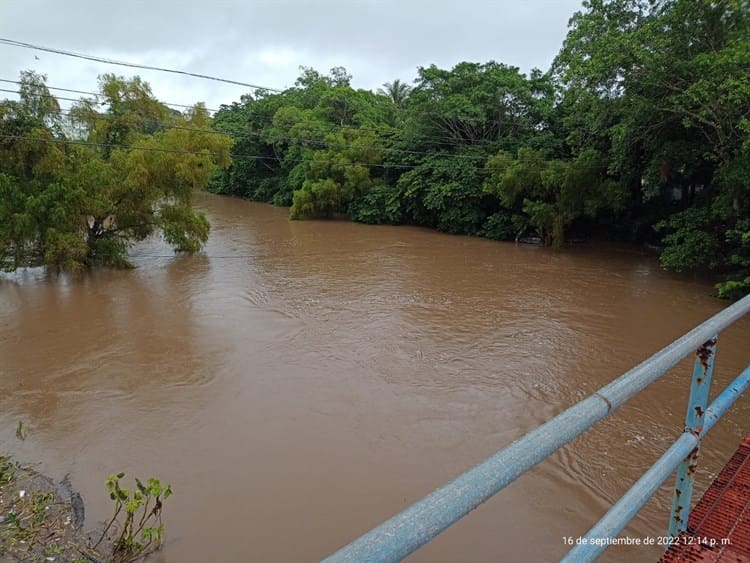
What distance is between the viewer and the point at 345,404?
18.4 feet

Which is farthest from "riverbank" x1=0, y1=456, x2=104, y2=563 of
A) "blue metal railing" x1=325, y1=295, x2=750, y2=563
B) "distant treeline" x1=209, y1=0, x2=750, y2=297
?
"distant treeline" x1=209, y1=0, x2=750, y2=297

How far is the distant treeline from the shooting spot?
900cm

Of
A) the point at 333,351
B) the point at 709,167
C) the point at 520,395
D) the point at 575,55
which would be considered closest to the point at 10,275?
the point at 333,351

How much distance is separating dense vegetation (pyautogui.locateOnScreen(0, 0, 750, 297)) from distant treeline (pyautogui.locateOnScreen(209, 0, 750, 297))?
5 cm

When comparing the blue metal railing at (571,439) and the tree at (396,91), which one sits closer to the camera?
the blue metal railing at (571,439)

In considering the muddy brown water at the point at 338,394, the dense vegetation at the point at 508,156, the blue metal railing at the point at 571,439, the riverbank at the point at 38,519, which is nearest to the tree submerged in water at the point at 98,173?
the dense vegetation at the point at 508,156

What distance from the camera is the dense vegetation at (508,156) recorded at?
9.12 metres

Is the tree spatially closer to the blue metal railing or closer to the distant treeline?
the distant treeline

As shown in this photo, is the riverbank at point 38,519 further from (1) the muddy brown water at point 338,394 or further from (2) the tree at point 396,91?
(2) the tree at point 396,91

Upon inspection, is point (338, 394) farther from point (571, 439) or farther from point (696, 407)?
point (571, 439)

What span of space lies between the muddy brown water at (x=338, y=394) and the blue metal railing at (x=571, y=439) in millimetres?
2728

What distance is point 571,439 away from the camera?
2.45ft

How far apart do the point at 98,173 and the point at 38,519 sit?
32.2 ft

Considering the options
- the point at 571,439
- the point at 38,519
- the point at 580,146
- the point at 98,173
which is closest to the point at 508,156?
the point at 580,146
